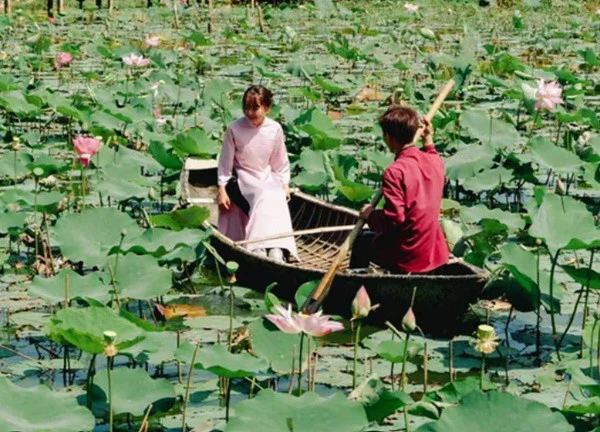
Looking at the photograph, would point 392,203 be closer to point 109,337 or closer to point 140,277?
point 140,277

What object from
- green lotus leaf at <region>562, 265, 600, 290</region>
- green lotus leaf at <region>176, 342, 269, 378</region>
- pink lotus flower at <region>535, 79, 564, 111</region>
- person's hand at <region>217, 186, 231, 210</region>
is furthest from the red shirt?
green lotus leaf at <region>176, 342, 269, 378</region>

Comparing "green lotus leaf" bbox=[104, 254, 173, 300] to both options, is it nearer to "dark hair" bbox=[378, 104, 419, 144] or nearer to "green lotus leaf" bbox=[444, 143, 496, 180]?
"dark hair" bbox=[378, 104, 419, 144]

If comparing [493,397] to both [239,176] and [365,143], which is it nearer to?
[239,176]

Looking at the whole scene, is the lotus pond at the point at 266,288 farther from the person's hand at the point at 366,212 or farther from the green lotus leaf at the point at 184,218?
the person's hand at the point at 366,212

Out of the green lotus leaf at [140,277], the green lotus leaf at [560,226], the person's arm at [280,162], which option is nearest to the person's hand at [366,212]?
the green lotus leaf at [560,226]

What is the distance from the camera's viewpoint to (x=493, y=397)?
250cm

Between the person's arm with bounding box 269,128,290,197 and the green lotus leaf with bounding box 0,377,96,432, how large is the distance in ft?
8.74

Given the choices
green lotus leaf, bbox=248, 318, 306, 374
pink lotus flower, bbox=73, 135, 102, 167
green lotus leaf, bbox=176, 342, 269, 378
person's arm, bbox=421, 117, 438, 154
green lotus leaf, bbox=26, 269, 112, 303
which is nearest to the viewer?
green lotus leaf, bbox=176, 342, 269, 378

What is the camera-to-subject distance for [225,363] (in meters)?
3.04

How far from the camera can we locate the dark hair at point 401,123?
4.31 m

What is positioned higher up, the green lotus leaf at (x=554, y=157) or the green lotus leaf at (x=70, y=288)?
the green lotus leaf at (x=554, y=157)

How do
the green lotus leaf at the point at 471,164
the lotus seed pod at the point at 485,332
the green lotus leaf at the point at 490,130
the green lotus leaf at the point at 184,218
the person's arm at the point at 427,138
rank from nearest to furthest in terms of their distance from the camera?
the lotus seed pod at the point at 485,332
the person's arm at the point at 427,138
the green lotus leaf at the point at 184,218
the green lotus leaf at the point at 471,164
the green lotus leaf at the point at 490,130

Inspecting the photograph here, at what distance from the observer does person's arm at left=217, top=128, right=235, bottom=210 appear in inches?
209

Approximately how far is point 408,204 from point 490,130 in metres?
1.91
